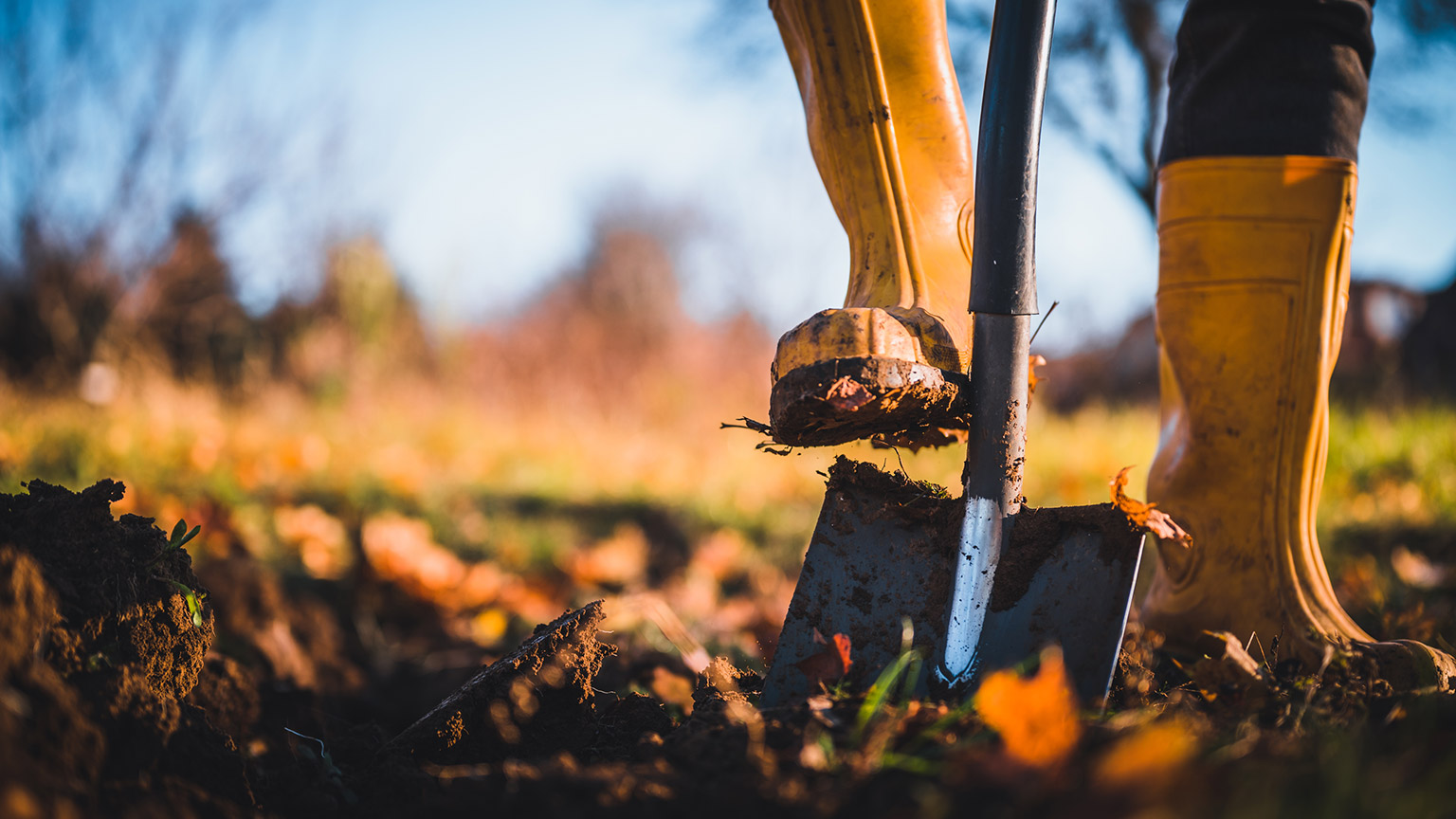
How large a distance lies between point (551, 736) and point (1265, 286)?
1.41 m

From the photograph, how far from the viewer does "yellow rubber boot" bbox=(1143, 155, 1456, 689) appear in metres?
1.40

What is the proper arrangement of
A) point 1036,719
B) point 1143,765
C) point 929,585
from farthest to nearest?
point 929,585 → point 1036,719 → point 1143,765

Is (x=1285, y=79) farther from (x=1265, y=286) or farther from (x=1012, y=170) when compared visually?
(x=1012, y=170)

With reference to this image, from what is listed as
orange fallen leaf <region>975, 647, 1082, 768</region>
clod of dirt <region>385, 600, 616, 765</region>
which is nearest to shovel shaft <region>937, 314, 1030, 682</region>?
orange fallen leaf <region>975, 647, 1082, 768</region>

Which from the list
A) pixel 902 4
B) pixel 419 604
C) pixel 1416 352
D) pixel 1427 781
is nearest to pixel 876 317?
pixel 902 4

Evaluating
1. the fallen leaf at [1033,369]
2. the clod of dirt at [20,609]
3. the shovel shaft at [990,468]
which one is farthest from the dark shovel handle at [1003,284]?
the clod of dirt at [20,609]

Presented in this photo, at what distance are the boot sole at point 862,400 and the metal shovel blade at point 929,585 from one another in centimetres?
12

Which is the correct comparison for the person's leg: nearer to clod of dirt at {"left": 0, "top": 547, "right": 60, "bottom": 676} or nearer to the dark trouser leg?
the dark trouser leg

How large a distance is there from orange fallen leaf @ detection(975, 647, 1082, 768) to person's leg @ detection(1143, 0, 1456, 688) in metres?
0.89

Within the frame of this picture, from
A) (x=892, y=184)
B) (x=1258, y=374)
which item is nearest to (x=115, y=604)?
(x=892, y=184)

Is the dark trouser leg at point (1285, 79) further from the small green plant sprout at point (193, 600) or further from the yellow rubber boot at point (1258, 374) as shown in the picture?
the small green plant sprout at point (193, 600)

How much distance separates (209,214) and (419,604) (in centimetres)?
713

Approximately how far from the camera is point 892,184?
1.37 metres

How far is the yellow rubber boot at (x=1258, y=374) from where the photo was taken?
1.40 meters
